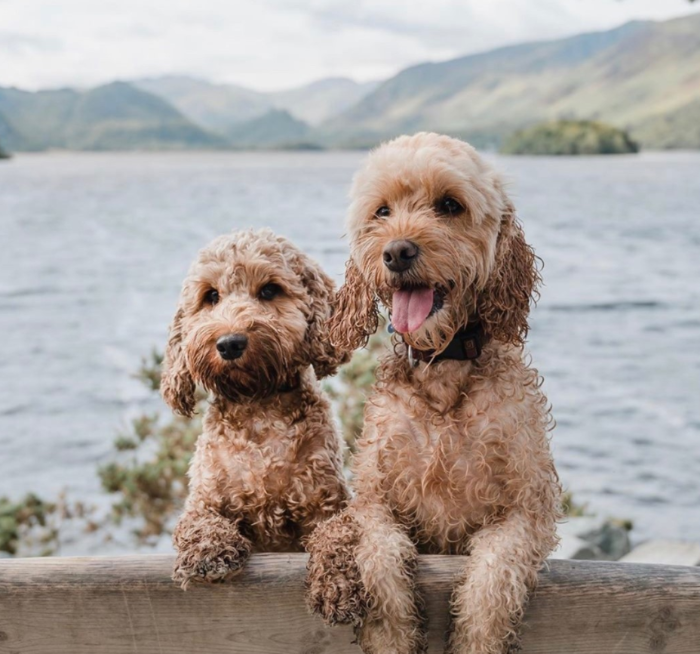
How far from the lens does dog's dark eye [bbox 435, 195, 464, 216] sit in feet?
7.45

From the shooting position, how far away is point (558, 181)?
70.6 feet

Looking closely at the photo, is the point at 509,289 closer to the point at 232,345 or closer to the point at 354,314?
the point at 354,314

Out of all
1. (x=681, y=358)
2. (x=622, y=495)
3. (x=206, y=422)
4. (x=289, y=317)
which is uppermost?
(x=289, y=317)

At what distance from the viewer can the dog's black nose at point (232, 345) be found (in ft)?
7.78

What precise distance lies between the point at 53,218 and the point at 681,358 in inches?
337

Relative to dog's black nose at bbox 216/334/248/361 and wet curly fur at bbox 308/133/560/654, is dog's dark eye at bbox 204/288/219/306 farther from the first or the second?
wet curly fur at bbox 308/133/560/654

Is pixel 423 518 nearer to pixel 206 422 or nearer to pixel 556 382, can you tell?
pixel 206 422

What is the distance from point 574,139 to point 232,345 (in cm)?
2729

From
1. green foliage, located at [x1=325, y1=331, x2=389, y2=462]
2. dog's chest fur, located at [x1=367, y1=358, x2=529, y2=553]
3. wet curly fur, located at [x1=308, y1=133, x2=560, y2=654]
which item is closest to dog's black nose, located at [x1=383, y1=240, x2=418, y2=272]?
wet curly fur, located at [x1=308, y1=133, x2=560, y2=654]

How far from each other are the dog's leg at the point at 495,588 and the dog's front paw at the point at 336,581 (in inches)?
9.6

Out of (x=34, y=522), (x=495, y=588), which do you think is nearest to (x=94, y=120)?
(x=34, y=522)

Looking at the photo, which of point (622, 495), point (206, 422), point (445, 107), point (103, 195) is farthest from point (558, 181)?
point (206, 422)

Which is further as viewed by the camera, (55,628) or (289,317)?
(289,317)

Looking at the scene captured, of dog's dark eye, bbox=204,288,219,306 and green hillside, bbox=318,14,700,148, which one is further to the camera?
green hillside, bbox=318,14,700,148
